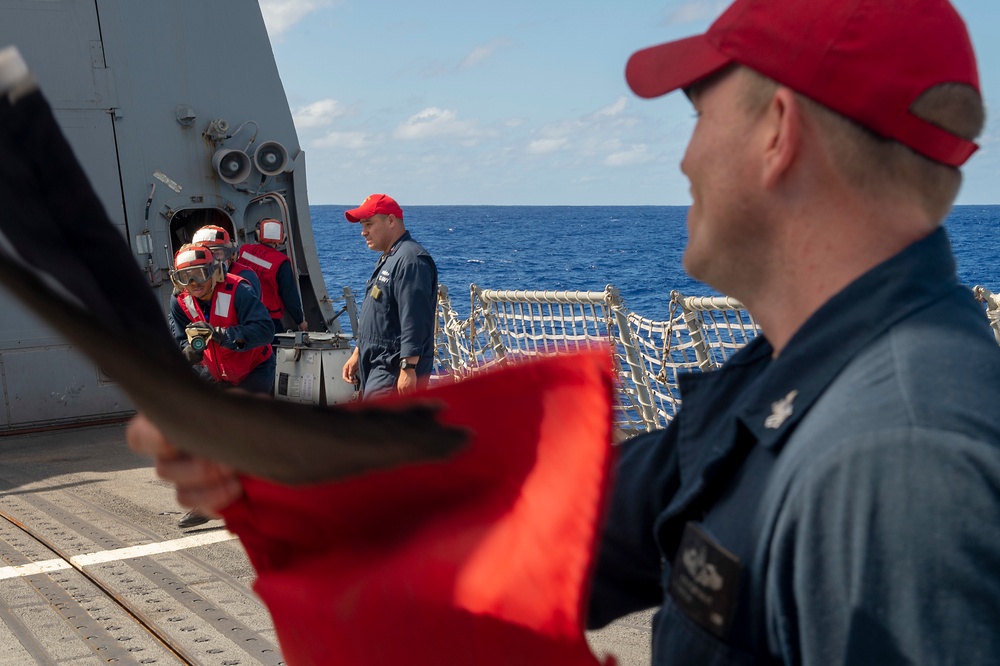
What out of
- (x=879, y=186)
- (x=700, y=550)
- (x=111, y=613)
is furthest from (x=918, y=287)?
(x=111, y=613)

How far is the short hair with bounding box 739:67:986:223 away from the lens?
1.15 metres

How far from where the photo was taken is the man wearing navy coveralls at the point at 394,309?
21.6 feet

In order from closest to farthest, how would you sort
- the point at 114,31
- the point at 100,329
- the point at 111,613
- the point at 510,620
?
the point at 100,329 → the point at 510,620 → the point at 111,613 → the point at 114,31

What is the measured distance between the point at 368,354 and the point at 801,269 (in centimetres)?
594

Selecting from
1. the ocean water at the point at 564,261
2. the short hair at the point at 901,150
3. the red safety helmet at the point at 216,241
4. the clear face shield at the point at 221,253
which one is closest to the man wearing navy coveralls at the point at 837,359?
the short hair at the point at 901,150

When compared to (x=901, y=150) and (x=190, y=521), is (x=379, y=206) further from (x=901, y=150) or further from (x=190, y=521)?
(x=901, y=150)

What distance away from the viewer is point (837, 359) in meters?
1.12

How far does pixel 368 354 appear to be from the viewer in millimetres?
7008

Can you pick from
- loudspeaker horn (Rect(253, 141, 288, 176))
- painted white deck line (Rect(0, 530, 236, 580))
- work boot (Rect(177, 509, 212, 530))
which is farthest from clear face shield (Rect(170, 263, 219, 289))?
loudspeaker horn (Rect(253, 141, 288, 176))

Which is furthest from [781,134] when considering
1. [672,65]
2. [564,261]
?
[564,261]

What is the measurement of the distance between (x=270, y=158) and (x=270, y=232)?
86 centimetres

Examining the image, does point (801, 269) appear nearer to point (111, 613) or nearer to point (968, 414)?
point (968, 414)

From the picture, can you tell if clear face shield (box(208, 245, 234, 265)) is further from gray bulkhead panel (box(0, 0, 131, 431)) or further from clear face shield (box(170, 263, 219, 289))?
gray bulkhead panel (box(0, 0, 131, 431))

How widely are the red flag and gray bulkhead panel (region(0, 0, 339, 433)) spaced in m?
8.91
